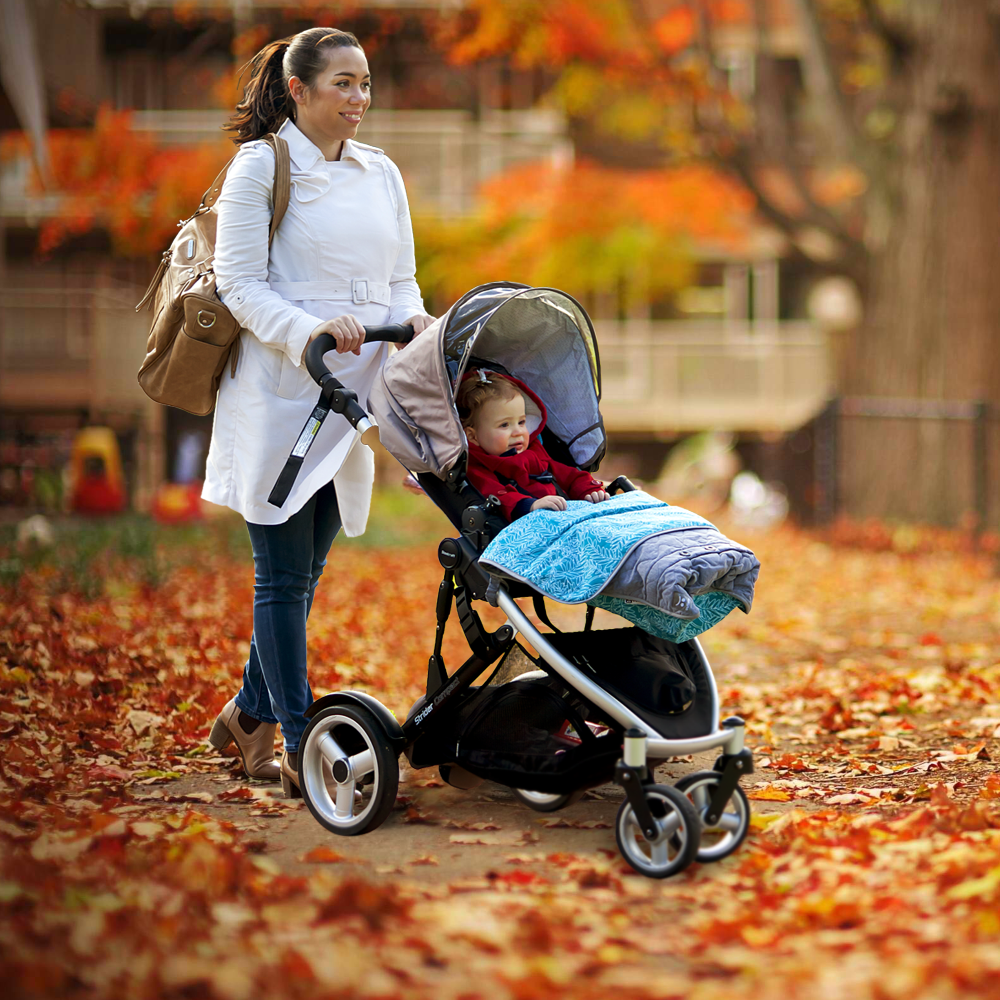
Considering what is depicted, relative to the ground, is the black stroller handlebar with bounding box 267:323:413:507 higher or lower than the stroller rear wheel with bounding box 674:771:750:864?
higher

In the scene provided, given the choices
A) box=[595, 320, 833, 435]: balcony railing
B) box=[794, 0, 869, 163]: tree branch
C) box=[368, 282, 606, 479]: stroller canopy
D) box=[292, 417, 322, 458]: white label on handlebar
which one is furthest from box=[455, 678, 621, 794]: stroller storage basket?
box=[595, 320, 833, 435]: balcony railing

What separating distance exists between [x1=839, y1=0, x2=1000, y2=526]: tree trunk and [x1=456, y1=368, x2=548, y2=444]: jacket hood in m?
8.97

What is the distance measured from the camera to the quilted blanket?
3.27 meters

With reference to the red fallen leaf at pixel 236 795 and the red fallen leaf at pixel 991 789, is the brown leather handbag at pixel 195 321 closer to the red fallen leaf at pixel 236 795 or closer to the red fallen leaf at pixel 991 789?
the red fallen leaf at pixel 236 795

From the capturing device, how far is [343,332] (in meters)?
3.72

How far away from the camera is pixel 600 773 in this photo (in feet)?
11.5

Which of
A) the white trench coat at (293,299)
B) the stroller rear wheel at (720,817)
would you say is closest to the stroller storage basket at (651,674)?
the stroller rear wheel at (720,817)

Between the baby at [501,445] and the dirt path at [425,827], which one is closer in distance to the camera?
the dirt path at [425,827]

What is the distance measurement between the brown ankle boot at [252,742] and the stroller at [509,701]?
42 centimetres

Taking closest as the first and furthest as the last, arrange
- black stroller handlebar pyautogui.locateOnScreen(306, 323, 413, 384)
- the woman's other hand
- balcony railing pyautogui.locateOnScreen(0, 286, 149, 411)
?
black stroller handlebar pyautogui.locateOnScreen(306, 323, 413, 384), the woman's other hand, balcony railing pyautogui.locateOnScreen(0, 286, 149, 411)

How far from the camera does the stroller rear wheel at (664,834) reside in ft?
10.5

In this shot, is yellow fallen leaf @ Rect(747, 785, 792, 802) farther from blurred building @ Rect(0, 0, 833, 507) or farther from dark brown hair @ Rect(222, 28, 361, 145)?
blurred building @ Rect(0, 0, 833, 507)

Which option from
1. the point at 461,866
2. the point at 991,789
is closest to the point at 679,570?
the point at 461,866

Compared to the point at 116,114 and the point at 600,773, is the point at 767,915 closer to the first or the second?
the point at 600,773
